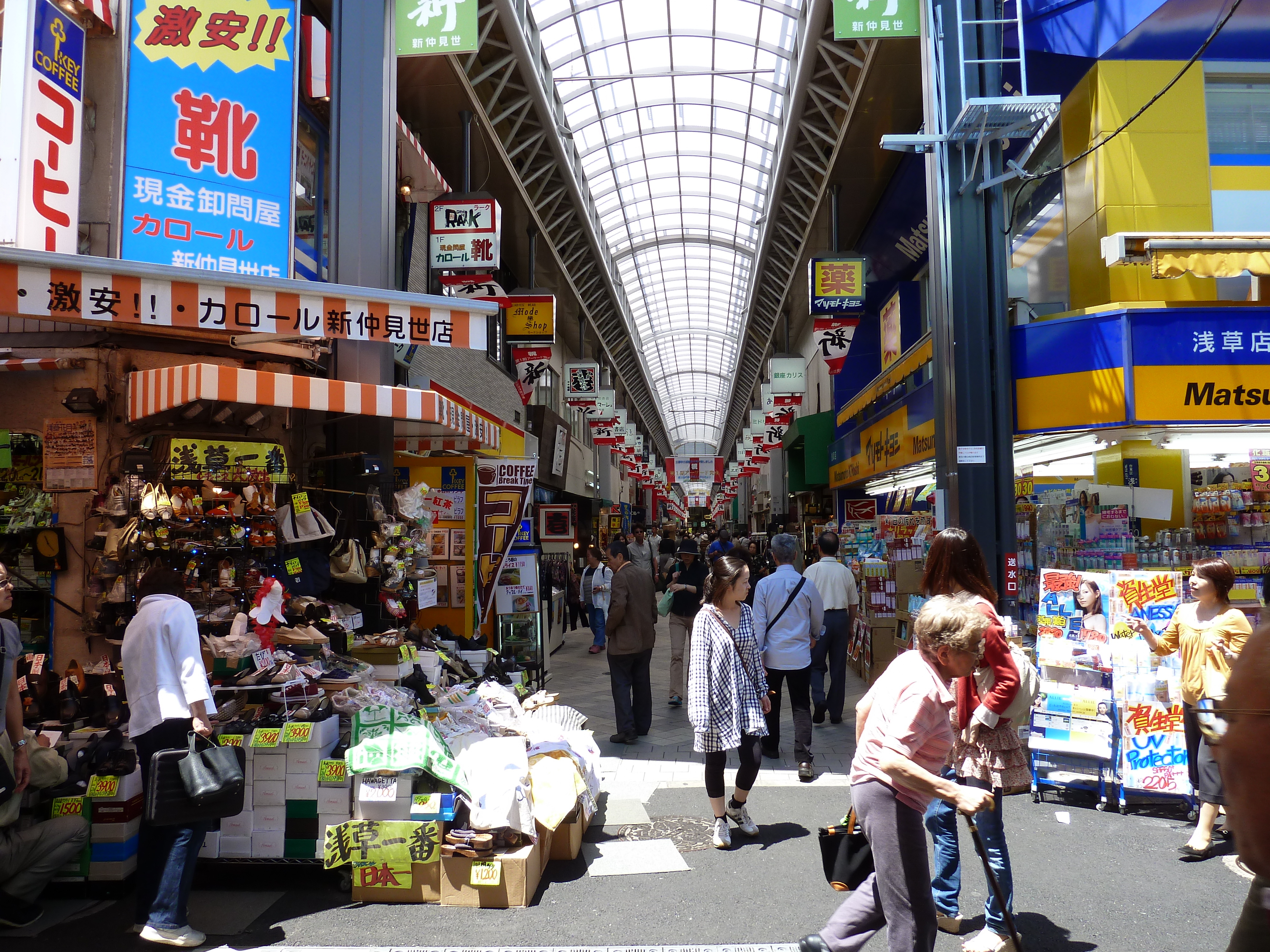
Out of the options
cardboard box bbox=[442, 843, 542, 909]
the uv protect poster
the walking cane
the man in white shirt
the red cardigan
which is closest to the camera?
the walking cane

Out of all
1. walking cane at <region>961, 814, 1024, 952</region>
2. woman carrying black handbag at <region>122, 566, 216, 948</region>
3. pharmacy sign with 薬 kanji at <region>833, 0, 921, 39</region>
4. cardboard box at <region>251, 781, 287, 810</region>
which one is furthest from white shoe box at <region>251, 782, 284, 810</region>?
pharmacy sign with 薬 kanji at <region>833, 0, 921, 39</region>

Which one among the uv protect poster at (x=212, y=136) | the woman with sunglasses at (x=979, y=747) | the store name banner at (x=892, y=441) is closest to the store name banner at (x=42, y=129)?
the uv protect poster at (x=212, y=136)

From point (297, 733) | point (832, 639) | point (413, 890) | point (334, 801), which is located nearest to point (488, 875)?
point (413, 890)

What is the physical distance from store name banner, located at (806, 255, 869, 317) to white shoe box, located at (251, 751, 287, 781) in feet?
34.0

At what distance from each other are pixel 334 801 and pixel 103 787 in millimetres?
1118

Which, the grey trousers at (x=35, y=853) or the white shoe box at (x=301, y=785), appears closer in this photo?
the grey trousers at (x=35, y=853)

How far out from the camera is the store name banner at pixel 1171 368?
25.6ft

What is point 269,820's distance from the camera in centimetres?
443

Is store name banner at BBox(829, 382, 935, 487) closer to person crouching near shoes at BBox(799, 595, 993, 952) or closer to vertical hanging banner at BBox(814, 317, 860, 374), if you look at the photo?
vertical hanging banner at BBox(814, 317, 860, 374)

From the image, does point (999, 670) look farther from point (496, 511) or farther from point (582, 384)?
point (582, 384)

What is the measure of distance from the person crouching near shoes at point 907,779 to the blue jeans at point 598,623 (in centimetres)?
1050

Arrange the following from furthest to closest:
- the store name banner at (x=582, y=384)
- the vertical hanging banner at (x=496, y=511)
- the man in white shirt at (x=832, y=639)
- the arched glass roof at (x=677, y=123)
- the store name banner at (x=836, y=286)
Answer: the store name banner at (x=582, y=384)
the arched glass roof at (x=677, y=123)
the store name banner at (x=836, y=286)
the vertical hanging banner at (x=496, y=511)
the man in white shirt at (x=832, y=639)

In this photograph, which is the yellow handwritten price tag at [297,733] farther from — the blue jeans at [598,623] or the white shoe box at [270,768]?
the blue jeans at [598,623]

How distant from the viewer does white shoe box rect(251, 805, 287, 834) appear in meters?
4.43
